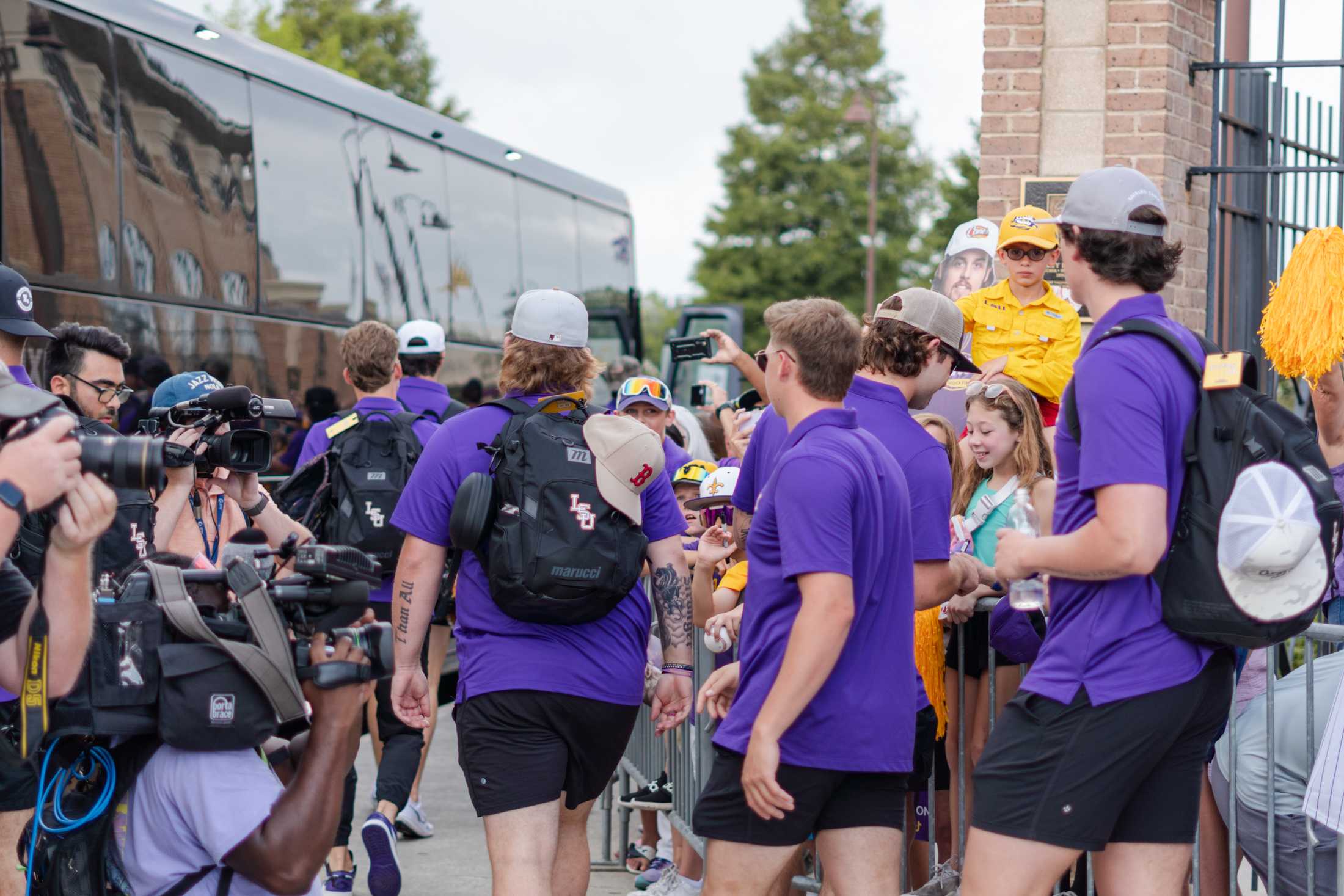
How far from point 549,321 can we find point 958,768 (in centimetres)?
198

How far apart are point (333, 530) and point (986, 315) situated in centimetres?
288

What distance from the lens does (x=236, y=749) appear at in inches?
115

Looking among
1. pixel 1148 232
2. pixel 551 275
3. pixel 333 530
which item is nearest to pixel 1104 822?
pixel 1148 232

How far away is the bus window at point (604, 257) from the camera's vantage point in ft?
52.5

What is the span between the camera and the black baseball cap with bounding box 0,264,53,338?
4.44m

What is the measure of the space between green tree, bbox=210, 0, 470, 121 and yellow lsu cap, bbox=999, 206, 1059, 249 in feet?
124

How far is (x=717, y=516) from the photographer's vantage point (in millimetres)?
6105

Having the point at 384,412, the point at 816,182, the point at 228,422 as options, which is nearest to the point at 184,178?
the point at 384,412

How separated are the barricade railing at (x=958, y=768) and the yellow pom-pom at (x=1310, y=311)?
3.29 feet

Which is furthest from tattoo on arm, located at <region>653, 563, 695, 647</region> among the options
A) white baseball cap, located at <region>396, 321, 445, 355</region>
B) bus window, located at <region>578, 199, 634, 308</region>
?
bus window, located at <region>578, 199, 634, 308</region>

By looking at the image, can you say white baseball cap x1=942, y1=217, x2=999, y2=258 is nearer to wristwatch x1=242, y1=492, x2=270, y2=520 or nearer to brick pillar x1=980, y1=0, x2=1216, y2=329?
brick pillar x1=980, y1=0, x2=1216, y2=329

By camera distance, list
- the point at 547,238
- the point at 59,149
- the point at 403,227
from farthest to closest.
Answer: the point at 547,238 < the point at 403,227 < the point at 59,149

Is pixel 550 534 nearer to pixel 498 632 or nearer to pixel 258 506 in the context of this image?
pixel 498 632

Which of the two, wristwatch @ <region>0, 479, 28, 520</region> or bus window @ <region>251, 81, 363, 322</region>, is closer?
wristwatch @ <region>0, 479, 28, 520</region>
